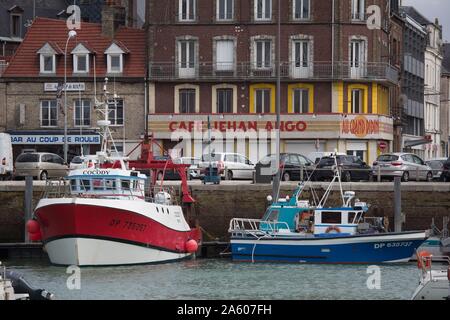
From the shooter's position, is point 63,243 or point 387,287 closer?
point 387,287

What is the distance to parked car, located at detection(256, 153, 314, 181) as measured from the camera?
56.9 metres

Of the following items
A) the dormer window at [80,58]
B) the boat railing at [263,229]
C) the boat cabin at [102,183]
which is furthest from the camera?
the dormer window at [80,58]

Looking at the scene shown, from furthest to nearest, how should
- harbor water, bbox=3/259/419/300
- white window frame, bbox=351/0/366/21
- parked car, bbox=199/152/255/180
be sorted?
white window frame, bbox=351/0/366/21 < parked car, bbox=199/152/255/180 < harbor water, bbox=3/259/419/300

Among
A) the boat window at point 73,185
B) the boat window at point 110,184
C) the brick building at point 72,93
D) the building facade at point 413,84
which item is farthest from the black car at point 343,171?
the building facade at point 413,84

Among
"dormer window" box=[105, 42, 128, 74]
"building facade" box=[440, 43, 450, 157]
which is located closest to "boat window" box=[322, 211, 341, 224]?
"dormer window" box=[105, 42, 128, 74]

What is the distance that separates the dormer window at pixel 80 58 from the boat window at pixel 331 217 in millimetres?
29814

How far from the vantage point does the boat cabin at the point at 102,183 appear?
43875 millimetres

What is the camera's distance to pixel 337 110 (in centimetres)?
7100

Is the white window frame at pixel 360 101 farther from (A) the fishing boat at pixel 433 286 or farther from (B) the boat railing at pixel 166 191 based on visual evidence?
(A) the fishing boat at pixel 433 286

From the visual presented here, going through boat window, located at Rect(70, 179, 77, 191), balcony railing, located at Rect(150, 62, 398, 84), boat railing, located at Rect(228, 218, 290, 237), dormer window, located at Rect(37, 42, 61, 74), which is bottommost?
boat railing, located at Rect(228, 218, 290, 237)

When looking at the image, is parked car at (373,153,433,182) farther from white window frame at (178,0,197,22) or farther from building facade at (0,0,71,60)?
building facade at (0,0,71,60)

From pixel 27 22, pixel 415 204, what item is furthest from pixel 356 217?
pixel 27 22
